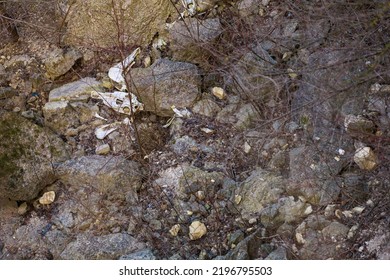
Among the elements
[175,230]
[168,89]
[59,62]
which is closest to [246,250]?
[175,230]

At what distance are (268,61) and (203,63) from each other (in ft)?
1.14

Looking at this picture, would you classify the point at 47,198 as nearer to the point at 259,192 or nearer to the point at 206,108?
the point at 206,108

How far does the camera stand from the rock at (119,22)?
348 centimetres

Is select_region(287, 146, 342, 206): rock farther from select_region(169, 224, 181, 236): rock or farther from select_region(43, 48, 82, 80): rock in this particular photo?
select_region(43, 48, 82, 80): rock

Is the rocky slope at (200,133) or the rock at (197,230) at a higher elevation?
the rocky slope at (200,133)

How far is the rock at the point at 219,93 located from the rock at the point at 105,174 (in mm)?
542

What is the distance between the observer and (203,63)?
129 inches

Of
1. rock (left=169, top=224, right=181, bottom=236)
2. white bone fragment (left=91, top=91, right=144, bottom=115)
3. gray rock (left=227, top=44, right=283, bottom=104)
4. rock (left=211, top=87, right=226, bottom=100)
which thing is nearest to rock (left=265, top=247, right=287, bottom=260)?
rock (left=169, top=224, right=181, bottom=236)

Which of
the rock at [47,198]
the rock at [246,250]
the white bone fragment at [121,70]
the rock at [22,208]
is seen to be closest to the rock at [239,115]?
the white bone fragment at [121,70]

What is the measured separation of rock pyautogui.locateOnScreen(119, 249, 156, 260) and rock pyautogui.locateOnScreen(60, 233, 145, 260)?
0.13 feet

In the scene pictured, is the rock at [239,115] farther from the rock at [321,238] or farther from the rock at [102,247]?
the rock at [102,247]

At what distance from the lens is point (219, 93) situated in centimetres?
319
